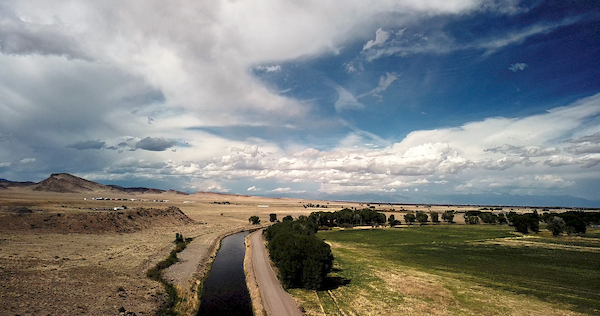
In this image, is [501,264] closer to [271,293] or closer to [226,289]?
[271,293]

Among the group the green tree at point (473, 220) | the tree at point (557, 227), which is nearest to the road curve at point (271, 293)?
the tree at point (557, 227)

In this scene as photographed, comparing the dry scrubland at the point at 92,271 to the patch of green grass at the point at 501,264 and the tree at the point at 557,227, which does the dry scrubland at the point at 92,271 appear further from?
the tree at the point at 557,227

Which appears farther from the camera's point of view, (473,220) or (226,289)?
(473,220)

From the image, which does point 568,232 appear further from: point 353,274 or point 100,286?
point 100,286

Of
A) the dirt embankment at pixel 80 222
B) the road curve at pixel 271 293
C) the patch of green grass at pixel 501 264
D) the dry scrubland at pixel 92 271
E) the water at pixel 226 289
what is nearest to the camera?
the dry scrubland at pixel 92 271

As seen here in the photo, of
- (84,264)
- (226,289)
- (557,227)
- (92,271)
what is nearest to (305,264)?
(226,289)

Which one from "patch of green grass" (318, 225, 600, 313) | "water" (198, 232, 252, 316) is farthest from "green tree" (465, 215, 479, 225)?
"water" (198, 232, 252, 316)

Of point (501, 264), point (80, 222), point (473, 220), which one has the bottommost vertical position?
point (501, 264)
